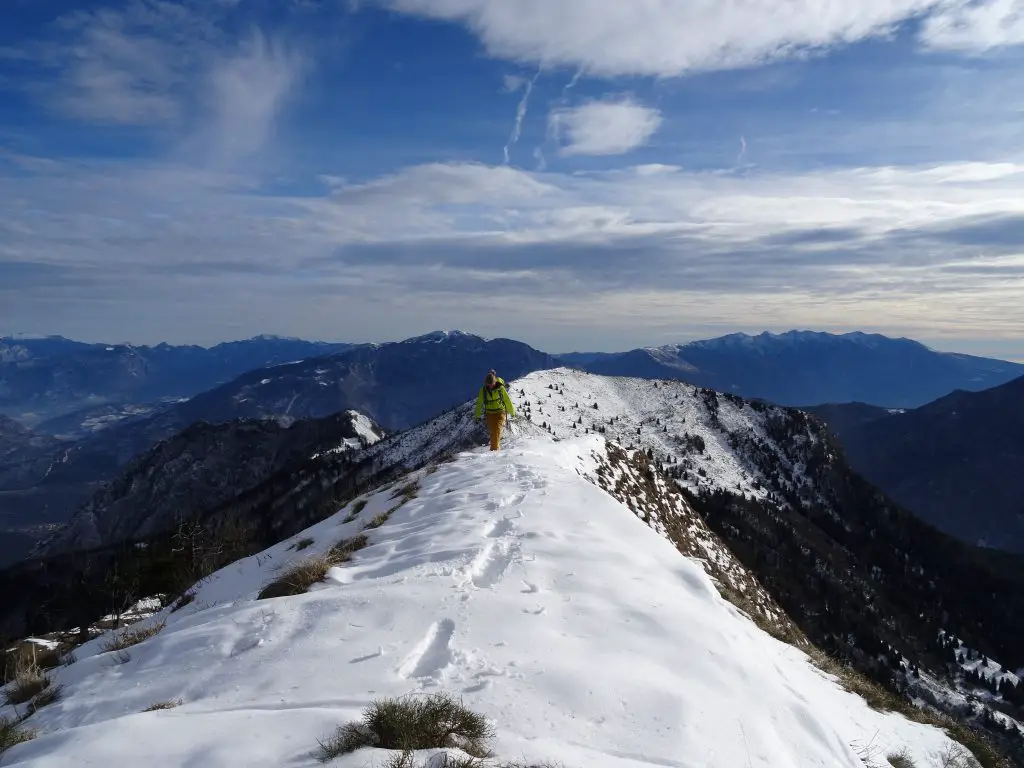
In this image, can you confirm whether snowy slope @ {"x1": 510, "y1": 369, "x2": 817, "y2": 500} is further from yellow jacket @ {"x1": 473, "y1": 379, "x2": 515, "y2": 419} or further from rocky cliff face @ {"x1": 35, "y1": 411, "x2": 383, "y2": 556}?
rocky cliff face @ {"x1": 35, "y1": 411, "x2": 383, "y2": 556}

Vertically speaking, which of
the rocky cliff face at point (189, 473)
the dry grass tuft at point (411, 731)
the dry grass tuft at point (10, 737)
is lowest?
the rocky cliff face at point (189, 473)

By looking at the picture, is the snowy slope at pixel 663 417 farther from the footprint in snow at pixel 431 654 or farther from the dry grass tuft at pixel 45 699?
the dry grass tuft at pixel 45 699

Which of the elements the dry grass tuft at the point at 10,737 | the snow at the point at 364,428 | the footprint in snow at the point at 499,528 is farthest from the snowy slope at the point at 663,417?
the dry grass tuft at the point at 10,737

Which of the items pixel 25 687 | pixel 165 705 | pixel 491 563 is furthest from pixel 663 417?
pixel 165 705

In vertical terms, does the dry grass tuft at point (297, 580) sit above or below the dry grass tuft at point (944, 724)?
above

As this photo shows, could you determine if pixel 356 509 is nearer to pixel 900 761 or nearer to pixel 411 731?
pixel 411 731

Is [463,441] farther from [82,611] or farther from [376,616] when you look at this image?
[376,616]

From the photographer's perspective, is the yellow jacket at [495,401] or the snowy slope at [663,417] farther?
the snowy slope at [663,417]
